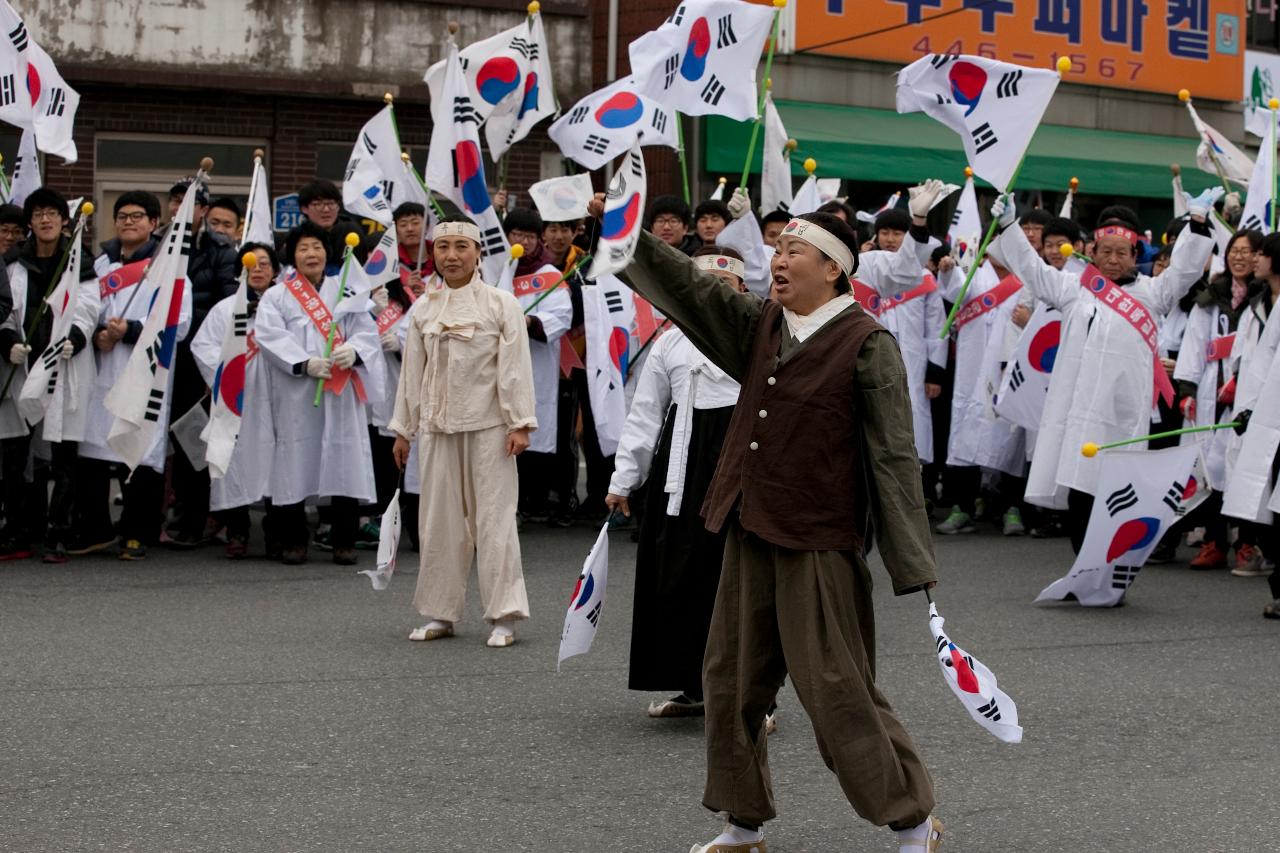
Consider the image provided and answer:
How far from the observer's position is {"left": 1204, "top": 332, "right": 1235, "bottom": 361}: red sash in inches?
420

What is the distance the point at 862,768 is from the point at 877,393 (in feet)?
3.16

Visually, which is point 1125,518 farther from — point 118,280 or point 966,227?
point 118,280

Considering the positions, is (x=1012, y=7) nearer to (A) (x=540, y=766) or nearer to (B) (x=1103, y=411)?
(B) (x=1103, y=411)

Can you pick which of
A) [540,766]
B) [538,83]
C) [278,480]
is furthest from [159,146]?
[540,766]

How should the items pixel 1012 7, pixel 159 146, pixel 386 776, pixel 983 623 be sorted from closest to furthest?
pixel 386 776 < pixel 983 623 < pixel 159 146 < pixel 1012 7

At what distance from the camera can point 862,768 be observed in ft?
15.8

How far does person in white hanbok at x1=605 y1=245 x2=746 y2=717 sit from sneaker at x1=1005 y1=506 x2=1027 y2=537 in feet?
20.0

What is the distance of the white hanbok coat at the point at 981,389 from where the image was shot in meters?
12.8

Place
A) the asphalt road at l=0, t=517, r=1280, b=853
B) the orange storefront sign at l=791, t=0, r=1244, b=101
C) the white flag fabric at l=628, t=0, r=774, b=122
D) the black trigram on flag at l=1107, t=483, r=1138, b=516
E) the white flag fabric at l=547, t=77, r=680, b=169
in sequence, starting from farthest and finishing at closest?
the orange storefront sign at l=791, t=0, r=1244, b=101 < the white flag fabric at l=547, t=77, r=680, b=169 < the white flag fabric at l=628, t=0, r=774, b=122 < the black trigram on flag at l=1107, t=483, r=1138, b=516 < the asphalt road at l=0, t=517, r=1280, b=853

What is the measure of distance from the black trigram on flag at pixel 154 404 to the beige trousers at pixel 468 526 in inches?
101

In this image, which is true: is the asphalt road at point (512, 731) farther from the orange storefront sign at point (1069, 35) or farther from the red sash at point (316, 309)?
the orange storefront sign at point (1069, 35)

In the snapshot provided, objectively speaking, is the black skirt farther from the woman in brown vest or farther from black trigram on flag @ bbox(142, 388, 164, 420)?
black trigram on flag @ bbox(142, 388, 164, 420)

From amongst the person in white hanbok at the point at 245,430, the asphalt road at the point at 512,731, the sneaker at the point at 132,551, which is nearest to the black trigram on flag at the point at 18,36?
the person in white hanbok at the point at 245,430

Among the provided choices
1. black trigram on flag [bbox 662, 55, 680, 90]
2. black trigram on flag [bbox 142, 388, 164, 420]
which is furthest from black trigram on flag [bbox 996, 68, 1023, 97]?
black trigram on flag [bbox 142, 388, 164, 420]
